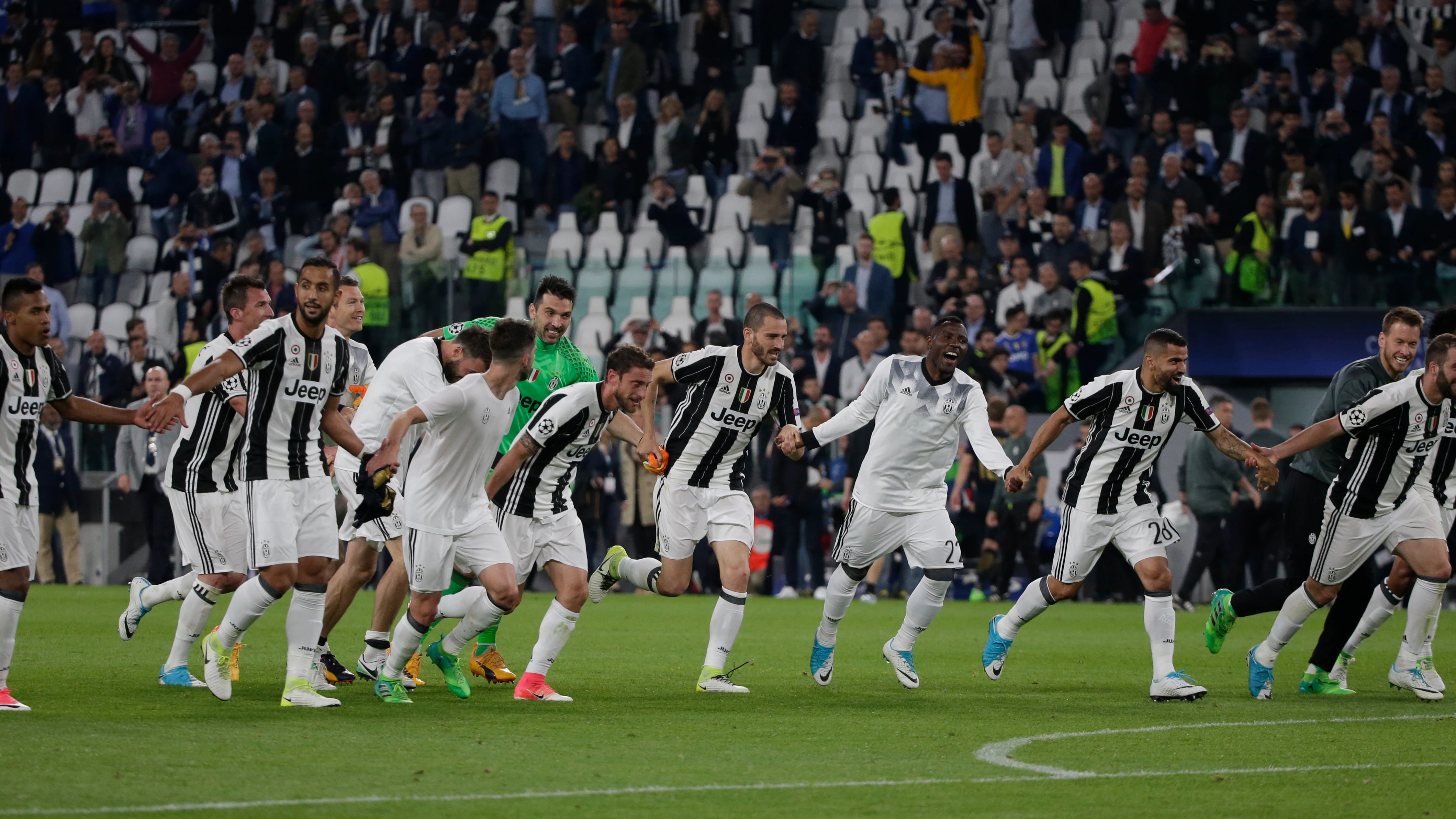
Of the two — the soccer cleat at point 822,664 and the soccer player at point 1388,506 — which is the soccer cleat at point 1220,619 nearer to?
the soccer player at point 1388,506

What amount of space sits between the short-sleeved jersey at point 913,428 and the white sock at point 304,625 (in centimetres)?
322

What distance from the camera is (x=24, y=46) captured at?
26250 mm

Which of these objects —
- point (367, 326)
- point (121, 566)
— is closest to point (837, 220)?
point (367, 326)

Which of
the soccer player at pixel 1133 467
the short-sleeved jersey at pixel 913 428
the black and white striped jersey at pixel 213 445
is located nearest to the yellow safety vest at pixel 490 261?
the short-sleeved jersey at pixel 913 428

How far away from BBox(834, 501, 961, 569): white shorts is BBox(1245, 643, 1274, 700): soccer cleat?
1765mm

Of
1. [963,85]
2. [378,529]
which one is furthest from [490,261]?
[378,529]

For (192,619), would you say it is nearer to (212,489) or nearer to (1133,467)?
(212,489)

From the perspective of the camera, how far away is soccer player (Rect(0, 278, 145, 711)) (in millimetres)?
7496

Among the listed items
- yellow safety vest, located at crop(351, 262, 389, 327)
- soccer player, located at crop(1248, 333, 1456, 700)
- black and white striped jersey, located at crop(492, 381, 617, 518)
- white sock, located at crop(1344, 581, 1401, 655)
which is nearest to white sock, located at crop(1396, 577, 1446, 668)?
soccer player, located at crop(1248, 333, 1456, 700)

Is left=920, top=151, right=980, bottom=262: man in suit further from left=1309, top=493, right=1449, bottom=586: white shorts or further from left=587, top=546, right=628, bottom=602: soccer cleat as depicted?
left=1309, top=493, right=1449, bottom=586: white shorts

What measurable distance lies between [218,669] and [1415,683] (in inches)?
260

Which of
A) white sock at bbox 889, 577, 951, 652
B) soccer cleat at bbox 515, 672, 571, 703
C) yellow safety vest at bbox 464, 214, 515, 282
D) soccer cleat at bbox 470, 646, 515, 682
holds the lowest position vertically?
soccer cleat at bbox 470, 646, 515, 682

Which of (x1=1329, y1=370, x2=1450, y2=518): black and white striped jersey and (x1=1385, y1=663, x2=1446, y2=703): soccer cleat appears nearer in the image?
(x1=1329, y1=370, x2=1450, y2=518): black and white striped jersey

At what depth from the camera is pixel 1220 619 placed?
31.4 ft
